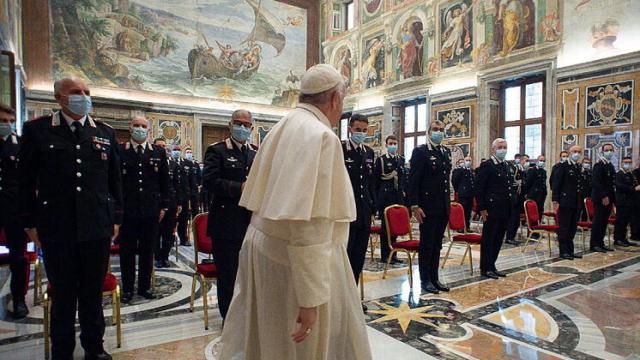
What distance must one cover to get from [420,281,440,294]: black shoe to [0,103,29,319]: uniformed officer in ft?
13.1

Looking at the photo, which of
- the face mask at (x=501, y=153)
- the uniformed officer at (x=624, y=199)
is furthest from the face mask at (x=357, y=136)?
the uniformed officer at (x=624, y=199)

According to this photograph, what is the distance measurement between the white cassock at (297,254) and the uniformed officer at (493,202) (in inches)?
163

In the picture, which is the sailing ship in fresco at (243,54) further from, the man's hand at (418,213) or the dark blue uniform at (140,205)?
the man's hand at (418,213)

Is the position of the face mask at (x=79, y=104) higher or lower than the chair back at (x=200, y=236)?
higher

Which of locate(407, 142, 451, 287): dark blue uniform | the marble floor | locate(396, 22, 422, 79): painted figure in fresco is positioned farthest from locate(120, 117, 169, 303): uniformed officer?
locate(396, 22, 422, 79): painted figure in fresco

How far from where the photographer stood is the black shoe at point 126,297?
4086 millimetres

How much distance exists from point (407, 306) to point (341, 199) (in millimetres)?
3020

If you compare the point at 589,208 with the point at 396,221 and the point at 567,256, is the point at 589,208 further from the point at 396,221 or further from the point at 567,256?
the point at 396,221

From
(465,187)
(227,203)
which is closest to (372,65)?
(465,187)

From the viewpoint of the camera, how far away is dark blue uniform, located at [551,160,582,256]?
21.2 ft

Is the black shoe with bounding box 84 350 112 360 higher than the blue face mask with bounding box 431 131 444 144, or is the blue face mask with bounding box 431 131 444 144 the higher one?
the blue face mask with bounding box 431 131 444 144

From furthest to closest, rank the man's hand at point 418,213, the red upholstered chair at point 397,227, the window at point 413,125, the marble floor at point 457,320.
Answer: the window at point 413,125 → the red upholstered chair at point 397,227 → the man's hand at point 418,213 → the marble floor at point 457,320

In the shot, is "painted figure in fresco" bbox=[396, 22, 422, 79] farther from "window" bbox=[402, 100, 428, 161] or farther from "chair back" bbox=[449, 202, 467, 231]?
"chair back" bbox=[449, 202, 467, 231]

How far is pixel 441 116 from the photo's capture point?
1295cm
